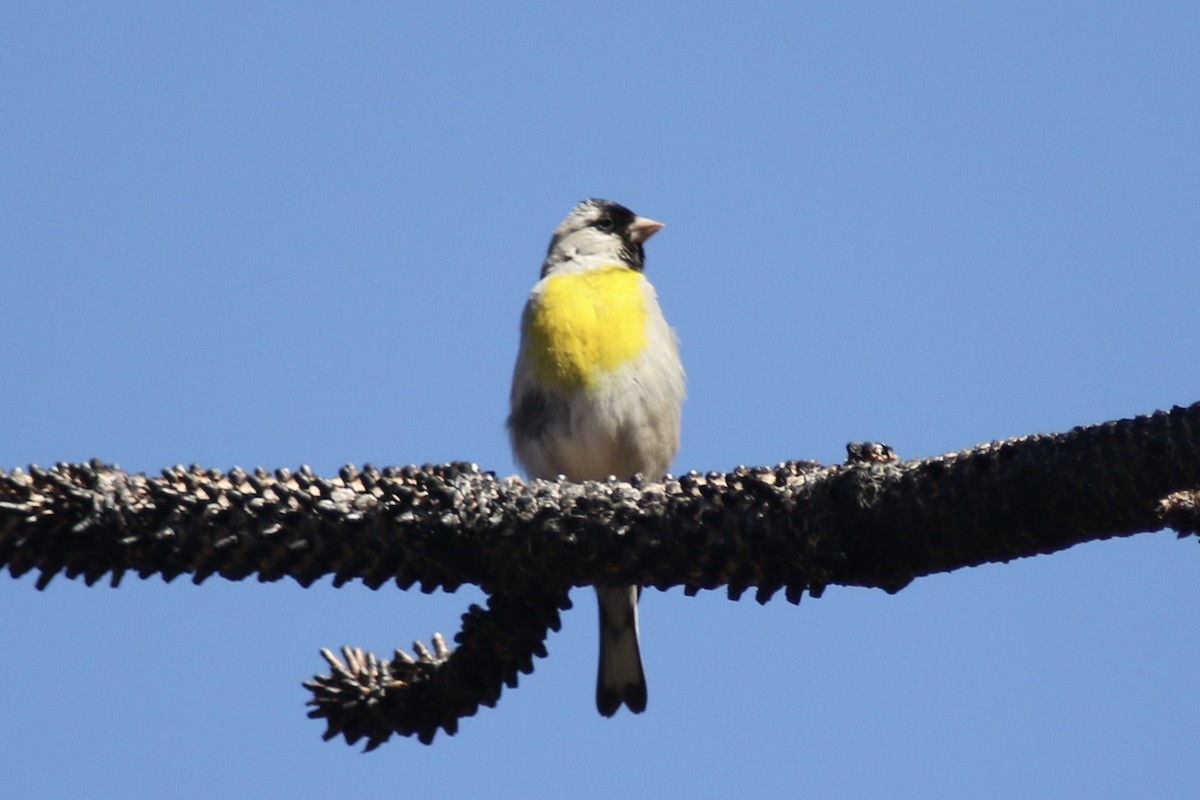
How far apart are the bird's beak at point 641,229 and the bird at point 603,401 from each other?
0.79m

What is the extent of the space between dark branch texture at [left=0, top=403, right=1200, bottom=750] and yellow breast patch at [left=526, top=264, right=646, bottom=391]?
3.11m

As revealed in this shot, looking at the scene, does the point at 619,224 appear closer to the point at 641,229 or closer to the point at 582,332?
the point at 641,229

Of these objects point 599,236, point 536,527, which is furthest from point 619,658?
point 536,527

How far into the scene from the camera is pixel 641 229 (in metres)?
6.98

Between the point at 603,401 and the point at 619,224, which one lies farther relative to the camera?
the point at 619,224

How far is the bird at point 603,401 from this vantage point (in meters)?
5.69

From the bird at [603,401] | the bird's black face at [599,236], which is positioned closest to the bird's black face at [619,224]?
the bird's black face at [599,236]

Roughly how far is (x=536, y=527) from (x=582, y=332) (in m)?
3.43

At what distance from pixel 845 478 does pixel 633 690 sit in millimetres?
3300

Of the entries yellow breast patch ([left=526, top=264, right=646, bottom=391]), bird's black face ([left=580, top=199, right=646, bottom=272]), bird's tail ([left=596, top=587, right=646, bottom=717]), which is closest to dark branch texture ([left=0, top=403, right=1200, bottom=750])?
bird's tail ([left=596, top=587, right=646, bottom=717])

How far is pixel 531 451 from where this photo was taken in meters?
5.91

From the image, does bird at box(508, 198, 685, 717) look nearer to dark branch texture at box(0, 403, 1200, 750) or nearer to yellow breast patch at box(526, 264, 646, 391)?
yellow breast patch at box(526, 264, 646, 391)

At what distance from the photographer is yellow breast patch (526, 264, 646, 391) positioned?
19.0ft

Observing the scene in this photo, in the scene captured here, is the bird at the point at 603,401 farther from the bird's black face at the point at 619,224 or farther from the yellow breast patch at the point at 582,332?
the bird's black face at the point at 619,224
